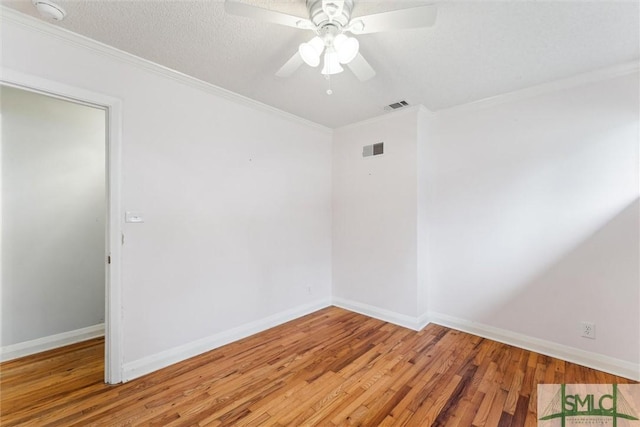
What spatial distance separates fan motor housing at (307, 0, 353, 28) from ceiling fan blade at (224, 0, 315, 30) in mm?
99

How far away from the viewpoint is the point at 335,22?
5.09 feet

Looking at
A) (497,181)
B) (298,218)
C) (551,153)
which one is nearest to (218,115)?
(298,218)

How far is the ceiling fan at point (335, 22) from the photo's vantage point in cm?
134

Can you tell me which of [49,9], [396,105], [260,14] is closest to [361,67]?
[260,14]

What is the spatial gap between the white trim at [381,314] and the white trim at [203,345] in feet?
1.66

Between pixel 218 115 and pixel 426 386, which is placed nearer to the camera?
pixel 426 386

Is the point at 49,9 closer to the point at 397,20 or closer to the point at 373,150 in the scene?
the point at 397,20

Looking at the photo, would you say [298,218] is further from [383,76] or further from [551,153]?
[551,153]

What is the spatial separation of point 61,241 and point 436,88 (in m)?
4.06

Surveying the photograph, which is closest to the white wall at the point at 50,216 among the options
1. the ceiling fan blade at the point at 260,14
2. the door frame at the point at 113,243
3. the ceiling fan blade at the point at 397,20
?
the door frame at the point at 113,243

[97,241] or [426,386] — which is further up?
[97,241]

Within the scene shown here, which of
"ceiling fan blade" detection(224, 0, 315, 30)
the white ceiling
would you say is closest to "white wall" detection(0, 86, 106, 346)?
the white ceiling

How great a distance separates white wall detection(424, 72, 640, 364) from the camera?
2.22 meters

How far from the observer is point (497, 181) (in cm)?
280
